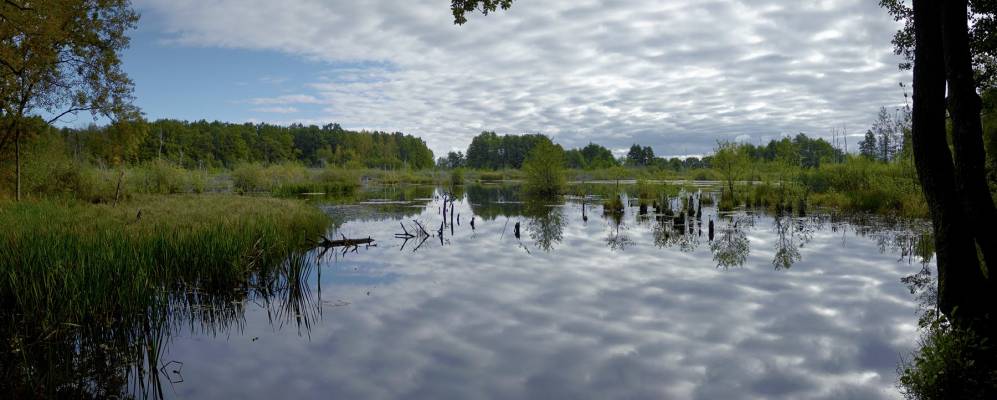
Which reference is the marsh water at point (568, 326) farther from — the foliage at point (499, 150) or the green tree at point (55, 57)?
the foliage at point (499, 150)

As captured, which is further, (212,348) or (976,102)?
(212,348)

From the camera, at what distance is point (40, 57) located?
1783 cm

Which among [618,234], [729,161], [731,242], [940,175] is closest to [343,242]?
[618,234]

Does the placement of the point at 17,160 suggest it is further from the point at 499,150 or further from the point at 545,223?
the point at 499,150

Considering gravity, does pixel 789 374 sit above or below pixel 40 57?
below

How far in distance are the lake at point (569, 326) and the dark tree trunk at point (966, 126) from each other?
186 cm

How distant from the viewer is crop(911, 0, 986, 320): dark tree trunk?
598cm

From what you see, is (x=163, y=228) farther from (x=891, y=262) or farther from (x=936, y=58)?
(x=891, y=262)

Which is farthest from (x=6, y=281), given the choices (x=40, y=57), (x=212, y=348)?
(x=40, y=57)

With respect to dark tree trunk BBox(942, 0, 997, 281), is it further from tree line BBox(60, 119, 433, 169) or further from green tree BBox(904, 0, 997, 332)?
tree line BBox(60, 119, 433, 169)

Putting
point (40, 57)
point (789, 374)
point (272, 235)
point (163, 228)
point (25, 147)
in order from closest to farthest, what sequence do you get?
point (789, 374) < point (163, 228) < point (272, 235) < point (40, 57) < point (25, 147)

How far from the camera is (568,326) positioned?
27.3 feet

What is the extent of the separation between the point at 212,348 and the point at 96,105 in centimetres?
2001

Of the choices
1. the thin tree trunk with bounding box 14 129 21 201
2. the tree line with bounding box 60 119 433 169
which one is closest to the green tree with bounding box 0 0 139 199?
the thin tree trunk with bounding box 14 129 21 201
